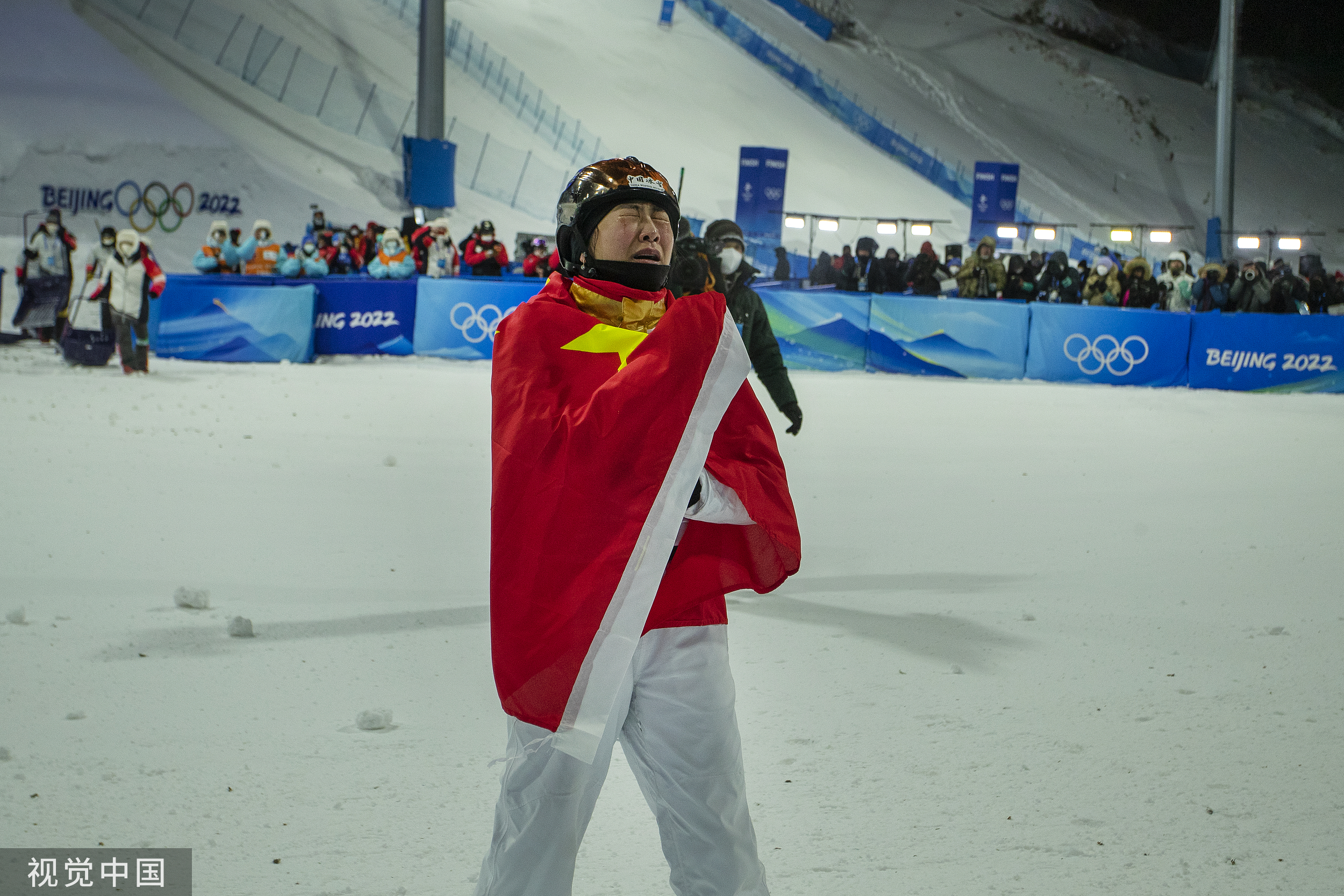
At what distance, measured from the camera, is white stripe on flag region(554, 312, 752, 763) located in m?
2.07

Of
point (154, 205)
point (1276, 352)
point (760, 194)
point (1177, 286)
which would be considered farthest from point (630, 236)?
point (154, 205)

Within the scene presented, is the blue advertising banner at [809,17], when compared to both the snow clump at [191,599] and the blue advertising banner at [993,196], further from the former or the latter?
the snow clump at [191,599]

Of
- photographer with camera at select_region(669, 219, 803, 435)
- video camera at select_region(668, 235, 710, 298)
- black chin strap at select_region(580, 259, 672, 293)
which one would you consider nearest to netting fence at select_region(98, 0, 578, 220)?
photographer with camera at select_region(669, 219, 803, 435)

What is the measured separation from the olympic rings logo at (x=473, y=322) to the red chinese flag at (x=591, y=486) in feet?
49.5

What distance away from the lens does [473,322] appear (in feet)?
56.0

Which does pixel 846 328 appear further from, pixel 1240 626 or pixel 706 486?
pixel 706 486

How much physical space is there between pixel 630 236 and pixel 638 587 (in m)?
0.71

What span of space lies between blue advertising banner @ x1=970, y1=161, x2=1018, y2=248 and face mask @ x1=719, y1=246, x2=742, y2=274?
73.6 feet

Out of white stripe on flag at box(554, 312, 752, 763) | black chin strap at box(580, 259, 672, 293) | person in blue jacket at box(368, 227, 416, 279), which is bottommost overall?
white stripe on flag at box(554, 312, 752, 763)

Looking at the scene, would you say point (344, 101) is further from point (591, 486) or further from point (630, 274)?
point (591, 486)

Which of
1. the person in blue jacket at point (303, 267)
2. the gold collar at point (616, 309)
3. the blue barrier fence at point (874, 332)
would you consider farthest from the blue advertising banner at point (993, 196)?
the gold collar at point (616, 309)

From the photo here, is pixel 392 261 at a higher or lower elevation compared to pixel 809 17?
lower

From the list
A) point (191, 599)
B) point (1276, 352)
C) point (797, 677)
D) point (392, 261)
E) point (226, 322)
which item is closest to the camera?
point (797, 677)

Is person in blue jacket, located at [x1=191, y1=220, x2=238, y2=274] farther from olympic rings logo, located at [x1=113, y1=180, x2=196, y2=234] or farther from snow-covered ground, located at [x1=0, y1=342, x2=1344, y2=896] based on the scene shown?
olympic rings logo, located at [x1=113, y1=180, x2=196, y2=234]
